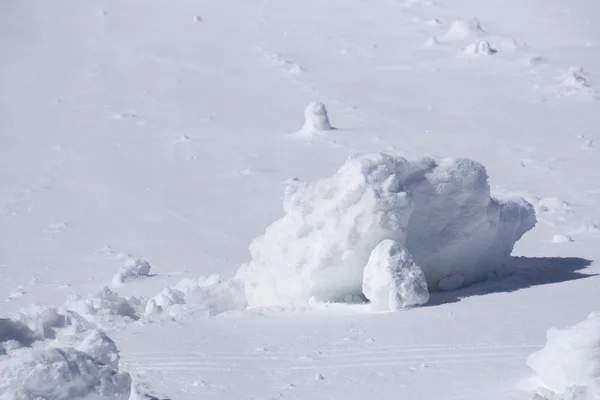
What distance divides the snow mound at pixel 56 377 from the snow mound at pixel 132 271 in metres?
4.50

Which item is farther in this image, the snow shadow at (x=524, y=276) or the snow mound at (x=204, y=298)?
the snow mound at (x=204, y=298)

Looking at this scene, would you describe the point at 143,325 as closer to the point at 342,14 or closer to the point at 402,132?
the point at 402,132

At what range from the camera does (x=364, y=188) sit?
21.6ft

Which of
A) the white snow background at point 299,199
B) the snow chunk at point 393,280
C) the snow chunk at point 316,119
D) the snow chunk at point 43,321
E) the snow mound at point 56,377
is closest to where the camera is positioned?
the snow mound at point 56,377

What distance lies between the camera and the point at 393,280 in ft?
20.2

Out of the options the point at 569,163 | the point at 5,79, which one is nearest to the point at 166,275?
the point at 569,163

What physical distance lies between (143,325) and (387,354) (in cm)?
160

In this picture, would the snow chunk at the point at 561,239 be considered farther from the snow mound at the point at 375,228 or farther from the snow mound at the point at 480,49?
the snow mound at the point at 480,49

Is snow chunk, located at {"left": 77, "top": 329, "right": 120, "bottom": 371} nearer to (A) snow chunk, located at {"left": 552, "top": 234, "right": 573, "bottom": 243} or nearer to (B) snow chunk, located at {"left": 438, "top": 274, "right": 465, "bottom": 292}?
(B) snow chunk, located at {"left": 438, "top": 274, "right": 465, "bottom": 292}

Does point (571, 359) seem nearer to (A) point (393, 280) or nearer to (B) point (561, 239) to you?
(A) point (393, 280)

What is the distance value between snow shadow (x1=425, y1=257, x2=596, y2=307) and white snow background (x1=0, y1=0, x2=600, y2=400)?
35 millimetres

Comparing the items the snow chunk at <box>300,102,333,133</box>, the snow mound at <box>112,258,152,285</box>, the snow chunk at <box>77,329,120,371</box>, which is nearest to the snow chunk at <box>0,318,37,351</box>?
the snow chunk at <box>77,329,120,371</box>

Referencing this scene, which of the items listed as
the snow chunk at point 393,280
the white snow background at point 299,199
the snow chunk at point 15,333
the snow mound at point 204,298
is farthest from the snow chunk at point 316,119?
the snow chunk at point 15,333

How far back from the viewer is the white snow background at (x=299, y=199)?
5.32 meters
